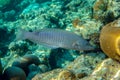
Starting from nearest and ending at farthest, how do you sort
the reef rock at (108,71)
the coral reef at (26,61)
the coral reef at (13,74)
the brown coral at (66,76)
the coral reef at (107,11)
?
1. the reef rock at (108,71)
2. the brown coral at (66,76)
3. the coral reef at (13,74)
4. the coral reef at (107,11)
5. the coral reef at (26,61)

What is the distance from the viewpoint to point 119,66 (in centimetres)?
388

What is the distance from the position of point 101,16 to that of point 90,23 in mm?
328

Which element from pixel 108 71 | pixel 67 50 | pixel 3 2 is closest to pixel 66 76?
pixel 108 71

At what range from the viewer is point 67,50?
661cm

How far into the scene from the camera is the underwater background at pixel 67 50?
13.2ft

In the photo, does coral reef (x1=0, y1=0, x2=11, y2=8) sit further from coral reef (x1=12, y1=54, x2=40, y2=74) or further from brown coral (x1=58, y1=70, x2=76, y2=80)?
brown coral (x1=58, y1=70, x2=76, y2=80)

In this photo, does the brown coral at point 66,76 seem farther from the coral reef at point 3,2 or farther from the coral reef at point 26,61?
the coral reef at point 3,2

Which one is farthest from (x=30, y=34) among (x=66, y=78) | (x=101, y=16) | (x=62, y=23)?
(x=62, y=23)

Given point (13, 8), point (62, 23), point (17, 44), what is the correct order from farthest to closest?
1. point (13, 8)
2. point (62, 23)
3. point (17, 44)

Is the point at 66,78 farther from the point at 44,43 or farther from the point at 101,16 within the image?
the point at 101,16

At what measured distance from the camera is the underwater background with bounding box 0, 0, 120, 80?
4035 millimetres

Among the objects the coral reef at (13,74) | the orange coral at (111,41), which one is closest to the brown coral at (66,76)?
the orange coral at (111,41)

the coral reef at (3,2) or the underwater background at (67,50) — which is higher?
the coral reef at (3,2)

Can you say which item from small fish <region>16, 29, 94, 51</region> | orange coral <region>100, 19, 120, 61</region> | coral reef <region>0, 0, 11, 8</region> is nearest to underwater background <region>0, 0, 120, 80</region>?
orange coral <region>100, 19, 120, 61</region>
